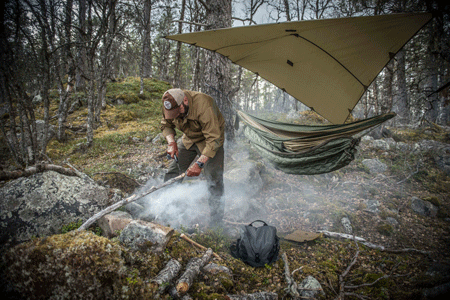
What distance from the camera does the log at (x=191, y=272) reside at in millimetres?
1204

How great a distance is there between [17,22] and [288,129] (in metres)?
4.12

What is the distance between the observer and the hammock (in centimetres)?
213

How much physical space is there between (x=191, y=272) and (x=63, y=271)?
2.56ft

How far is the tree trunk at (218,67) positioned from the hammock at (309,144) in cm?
75

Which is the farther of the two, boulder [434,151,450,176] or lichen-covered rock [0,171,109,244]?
boulder [434,151,450,176]

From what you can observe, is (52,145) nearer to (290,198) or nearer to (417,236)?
(290,198)

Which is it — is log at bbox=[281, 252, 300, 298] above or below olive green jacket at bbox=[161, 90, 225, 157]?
below

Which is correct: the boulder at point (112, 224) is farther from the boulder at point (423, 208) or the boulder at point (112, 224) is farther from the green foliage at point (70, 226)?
the boulder at point (423, 208)

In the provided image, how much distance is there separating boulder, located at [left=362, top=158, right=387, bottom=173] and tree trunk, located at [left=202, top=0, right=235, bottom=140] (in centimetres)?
396

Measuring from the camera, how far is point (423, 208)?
10.3ft

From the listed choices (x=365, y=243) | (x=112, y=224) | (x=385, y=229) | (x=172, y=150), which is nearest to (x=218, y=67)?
(x=172, y=150)

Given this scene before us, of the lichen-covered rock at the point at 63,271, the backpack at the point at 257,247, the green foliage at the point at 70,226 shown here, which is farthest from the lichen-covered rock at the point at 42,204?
the backpack at the point at 257,247

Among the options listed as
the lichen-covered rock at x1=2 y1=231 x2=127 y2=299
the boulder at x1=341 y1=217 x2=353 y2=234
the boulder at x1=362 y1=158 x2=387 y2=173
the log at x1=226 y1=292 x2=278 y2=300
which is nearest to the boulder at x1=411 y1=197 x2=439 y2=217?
the boulder at x1=362 y1=158 x2=387 y2=173

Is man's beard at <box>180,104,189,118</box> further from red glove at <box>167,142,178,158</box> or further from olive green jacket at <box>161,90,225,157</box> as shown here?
red glove at <box>167,142,178,158</box>
